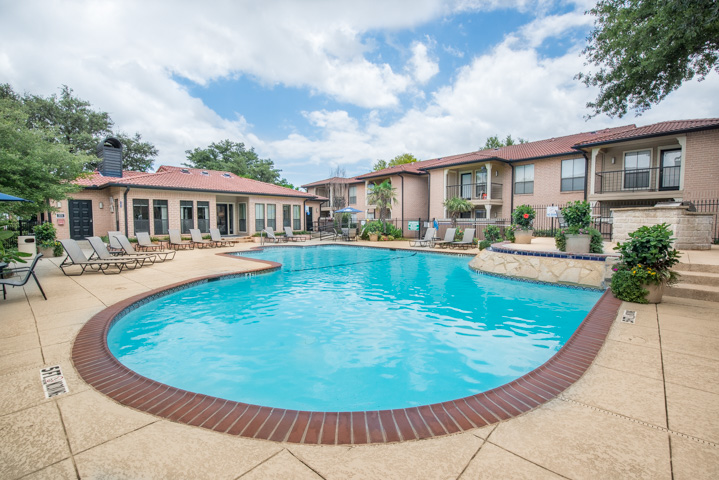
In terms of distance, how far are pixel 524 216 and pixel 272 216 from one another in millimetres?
16902

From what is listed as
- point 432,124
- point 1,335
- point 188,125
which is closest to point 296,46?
point 1,335

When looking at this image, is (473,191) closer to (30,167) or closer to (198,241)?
(198,241)

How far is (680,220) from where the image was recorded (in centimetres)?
913

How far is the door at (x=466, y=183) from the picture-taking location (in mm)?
22467

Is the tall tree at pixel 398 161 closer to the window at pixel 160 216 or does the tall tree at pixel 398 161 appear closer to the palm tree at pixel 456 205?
the palm tree at pixel 456 205

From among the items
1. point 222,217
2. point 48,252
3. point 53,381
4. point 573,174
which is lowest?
point 53,381

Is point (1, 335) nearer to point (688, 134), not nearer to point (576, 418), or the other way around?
point (576, 418)

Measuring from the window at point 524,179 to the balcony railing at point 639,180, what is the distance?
350 centimetres

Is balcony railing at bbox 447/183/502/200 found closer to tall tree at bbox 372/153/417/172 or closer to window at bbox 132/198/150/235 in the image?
window at bbox 132/198/150/235

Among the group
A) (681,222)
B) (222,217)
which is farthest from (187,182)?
(681,222)

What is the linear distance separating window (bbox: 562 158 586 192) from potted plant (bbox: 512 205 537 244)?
26.9ft

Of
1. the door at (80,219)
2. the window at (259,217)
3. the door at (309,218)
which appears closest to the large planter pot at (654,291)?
the window at (259,217)

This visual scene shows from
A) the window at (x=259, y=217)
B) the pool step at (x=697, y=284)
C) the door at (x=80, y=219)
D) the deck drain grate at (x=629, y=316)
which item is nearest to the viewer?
the deck drain grate at (x=629, y=316)

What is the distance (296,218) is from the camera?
25.5m
